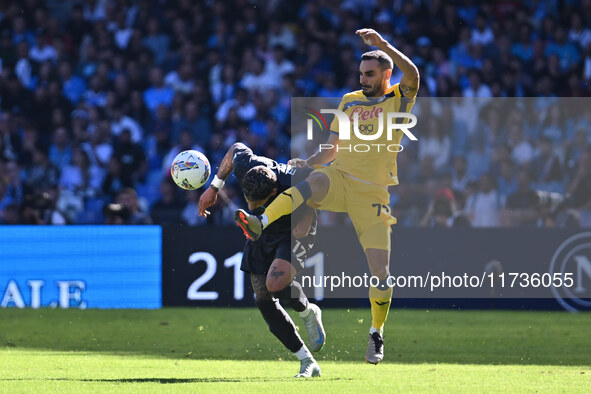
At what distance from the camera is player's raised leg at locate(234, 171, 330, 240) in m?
7.48

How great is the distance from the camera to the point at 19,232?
13.2 m

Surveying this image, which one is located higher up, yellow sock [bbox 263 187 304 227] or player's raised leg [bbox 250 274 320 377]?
yellow sock [bbox 263 187 304 227]

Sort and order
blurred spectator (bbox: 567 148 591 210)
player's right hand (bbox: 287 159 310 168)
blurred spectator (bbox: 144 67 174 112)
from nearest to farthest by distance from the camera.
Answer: player's right hand (bbox: 287 159 310 168)
blurred spectator (bbox: 567 148 591 210)
blurred spectator (bbox: 144 67 174 112)

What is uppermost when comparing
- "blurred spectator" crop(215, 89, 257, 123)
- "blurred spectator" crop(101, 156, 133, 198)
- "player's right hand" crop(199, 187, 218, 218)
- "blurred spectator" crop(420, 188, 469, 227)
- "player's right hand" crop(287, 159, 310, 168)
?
"blurred spectator" crop(215, 89, 257, 123)

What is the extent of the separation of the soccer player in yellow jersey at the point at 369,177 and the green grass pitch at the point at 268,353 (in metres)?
0.82

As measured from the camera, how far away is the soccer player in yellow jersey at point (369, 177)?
25.6ft

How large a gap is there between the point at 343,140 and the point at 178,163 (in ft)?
5.23

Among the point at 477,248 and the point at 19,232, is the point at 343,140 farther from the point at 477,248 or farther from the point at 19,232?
the point at 19,232

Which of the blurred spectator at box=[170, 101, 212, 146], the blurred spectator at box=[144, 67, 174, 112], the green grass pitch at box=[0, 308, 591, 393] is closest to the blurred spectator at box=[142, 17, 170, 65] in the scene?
the blurred spectator at box=[144, 67, 174, 112]

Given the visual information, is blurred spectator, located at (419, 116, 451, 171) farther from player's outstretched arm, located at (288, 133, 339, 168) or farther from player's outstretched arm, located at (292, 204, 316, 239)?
player's outstretched arm, located at (292, 204, 316, 239)

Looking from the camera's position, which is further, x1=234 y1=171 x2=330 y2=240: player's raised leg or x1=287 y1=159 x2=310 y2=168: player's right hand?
x1=287 y1=159 x2=310 y2=168: player's right hand

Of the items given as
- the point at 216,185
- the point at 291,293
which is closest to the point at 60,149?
the point at 216,185

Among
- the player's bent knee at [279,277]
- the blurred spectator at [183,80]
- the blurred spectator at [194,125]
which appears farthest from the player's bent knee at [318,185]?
the blurred spectator at [183,80]

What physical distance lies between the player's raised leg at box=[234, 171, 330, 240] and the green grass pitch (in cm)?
114
